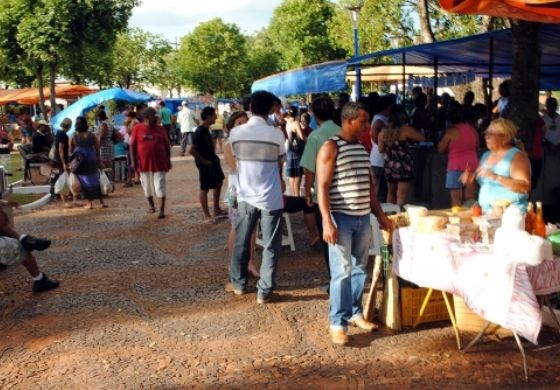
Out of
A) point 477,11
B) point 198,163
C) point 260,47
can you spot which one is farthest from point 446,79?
point 260,47

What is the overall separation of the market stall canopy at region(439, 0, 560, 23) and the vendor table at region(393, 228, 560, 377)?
5.37 feet

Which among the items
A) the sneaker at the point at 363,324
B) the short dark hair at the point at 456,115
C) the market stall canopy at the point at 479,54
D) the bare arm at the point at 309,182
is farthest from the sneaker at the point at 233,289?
the market stall canopy at the point at 479,54

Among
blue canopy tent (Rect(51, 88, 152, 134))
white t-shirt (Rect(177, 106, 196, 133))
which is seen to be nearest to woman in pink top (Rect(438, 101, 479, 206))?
blue canopy tent (Rect(51, 88, 152, 134))

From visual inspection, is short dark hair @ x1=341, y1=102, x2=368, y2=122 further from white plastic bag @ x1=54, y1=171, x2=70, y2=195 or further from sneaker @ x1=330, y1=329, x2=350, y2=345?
white plastic bag @ x1=54, y1=171, x2=70, y2=195

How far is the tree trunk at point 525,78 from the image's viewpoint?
7426 millimetres

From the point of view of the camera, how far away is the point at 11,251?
625 centimetres

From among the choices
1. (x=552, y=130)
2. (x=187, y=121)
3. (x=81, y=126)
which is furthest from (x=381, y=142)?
(x=187, y=121)

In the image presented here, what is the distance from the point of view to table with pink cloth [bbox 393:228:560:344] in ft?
13.7

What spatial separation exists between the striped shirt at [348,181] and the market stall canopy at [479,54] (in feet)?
17.6

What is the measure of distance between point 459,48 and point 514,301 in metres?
7.87

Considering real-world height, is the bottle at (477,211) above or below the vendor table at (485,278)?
above

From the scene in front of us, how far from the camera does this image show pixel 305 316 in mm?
5695

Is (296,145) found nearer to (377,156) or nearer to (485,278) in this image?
(377,156)

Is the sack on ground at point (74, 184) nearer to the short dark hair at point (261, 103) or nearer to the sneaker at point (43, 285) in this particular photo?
the sneaker at point (43, 285)
